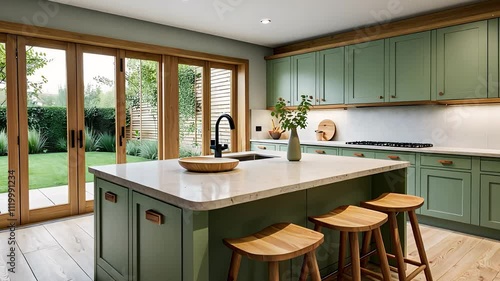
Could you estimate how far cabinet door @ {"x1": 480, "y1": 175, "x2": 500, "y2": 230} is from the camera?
324 cm

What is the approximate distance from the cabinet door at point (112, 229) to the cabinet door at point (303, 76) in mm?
3530

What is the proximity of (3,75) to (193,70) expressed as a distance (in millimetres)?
2275

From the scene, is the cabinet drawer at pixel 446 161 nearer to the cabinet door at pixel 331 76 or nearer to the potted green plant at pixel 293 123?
the cabinet door at pixel 331 76

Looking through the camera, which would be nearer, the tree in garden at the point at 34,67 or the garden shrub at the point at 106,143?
the tree in garden at the point at 34,67

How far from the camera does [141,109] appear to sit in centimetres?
450

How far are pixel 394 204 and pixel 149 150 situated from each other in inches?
130

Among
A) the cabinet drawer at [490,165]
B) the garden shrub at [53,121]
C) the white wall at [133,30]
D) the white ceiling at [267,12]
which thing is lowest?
the cabinet drawer at [490,165]

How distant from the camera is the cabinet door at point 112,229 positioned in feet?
6.38

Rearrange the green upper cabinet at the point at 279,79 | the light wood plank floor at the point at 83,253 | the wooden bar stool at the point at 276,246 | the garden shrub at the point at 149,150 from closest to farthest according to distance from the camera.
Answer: the wooden bar stool at the point at 276,246, the light wood plank floor at the point at 83,253, the garden shrub at the point at 149,150, the green upper cabinet at the point at 279,79

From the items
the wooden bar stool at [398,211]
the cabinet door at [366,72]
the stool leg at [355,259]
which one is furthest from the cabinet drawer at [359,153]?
the stool leg at [355,259]

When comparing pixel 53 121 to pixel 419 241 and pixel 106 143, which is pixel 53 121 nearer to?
pixel 106 143

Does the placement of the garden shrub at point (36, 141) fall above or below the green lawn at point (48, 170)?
above

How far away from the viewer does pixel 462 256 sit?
9.45 ft

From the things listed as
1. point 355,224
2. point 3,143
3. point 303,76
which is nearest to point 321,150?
point 303,76
